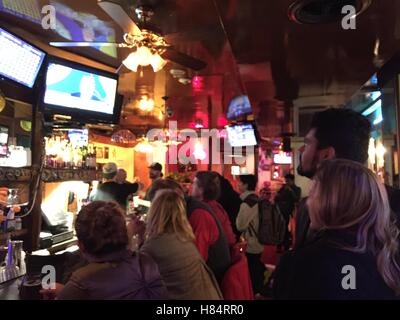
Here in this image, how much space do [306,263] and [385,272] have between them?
0.92 feet

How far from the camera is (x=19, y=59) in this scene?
2.51m

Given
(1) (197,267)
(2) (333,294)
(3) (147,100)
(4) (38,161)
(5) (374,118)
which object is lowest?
(1) (197,267)

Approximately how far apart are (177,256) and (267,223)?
2709 mm

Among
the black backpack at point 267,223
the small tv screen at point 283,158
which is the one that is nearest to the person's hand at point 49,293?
the black backpack at point 267,223

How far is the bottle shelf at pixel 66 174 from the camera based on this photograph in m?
3.78

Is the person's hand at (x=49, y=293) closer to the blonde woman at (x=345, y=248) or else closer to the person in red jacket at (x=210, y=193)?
the blonde woman at (x=345, y=248)

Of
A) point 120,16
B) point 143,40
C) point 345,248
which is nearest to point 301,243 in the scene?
point 345,248

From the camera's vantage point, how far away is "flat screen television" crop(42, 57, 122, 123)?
281cm

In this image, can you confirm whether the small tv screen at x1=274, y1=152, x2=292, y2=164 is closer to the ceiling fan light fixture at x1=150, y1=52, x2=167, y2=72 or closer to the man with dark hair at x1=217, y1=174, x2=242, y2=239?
the man with dark hair at x1=217, y1=174, x2=242, y2=239

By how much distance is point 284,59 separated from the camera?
3.08m

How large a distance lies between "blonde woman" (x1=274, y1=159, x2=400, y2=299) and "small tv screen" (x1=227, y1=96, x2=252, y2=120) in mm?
4714

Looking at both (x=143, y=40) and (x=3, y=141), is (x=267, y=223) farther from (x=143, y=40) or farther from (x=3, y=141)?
(x=3, y=141)
